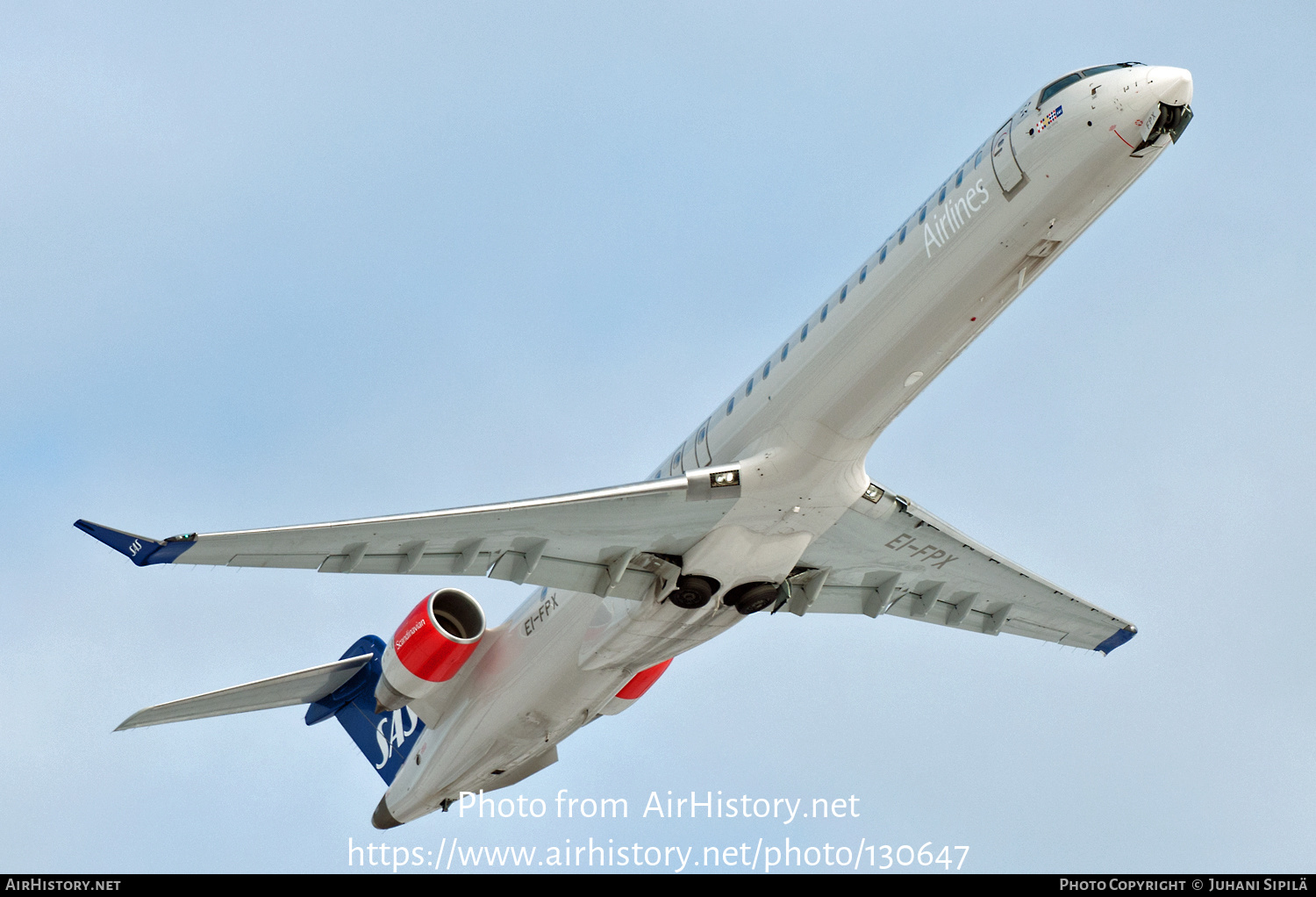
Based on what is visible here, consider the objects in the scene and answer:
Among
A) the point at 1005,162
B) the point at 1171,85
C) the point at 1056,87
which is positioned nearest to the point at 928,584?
the point at 1005,162

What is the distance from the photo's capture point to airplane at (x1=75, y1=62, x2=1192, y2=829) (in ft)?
Result: 50.3

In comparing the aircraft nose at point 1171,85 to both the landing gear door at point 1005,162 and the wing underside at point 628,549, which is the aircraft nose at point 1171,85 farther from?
the wing underside at point 628,549

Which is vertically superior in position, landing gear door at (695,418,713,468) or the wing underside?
landing gear door at (695,418,713,468)

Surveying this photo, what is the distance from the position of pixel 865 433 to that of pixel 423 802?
11.5m

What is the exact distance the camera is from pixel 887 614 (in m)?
22.6

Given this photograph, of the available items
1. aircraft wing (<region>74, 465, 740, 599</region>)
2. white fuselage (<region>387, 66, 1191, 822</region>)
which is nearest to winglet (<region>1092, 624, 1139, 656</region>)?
white fuselage (<region>387, 66, 1191, 822</region>)

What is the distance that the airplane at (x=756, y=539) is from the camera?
15336 mm

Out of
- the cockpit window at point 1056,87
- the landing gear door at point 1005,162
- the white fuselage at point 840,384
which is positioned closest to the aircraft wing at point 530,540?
the white fuselage at point 840,384

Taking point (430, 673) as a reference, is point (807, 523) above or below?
above

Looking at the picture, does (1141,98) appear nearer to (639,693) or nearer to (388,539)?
(388,539)

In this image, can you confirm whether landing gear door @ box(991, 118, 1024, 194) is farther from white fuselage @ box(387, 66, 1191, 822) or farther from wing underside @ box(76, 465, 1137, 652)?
wing underside @ box(76, 465, 1137, 652)

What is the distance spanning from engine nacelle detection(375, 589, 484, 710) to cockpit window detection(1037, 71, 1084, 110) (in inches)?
493

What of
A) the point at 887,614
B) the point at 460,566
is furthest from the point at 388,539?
the point at 887,614

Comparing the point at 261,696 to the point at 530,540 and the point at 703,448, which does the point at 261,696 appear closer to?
the point at 530,540
